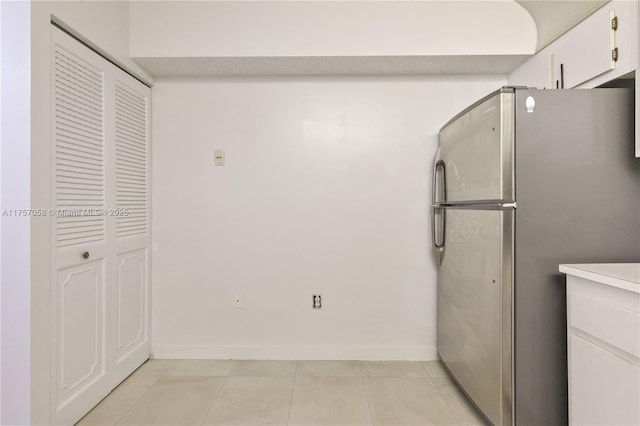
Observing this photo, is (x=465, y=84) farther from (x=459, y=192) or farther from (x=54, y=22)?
(x=54, y=22)

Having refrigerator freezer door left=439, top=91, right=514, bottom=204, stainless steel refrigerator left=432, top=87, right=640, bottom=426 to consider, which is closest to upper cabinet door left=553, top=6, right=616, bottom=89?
stainless steel refrigerator left=432, top=87, right=640, bottom=426

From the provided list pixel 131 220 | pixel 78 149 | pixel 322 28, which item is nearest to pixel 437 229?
pixel 322 28

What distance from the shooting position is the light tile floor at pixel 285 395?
5.97 ft

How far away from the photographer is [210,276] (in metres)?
2.53

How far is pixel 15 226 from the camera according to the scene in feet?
4.71

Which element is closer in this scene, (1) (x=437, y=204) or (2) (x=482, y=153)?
(2) (x=482, y=153)

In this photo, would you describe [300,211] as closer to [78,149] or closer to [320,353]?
[320,353]

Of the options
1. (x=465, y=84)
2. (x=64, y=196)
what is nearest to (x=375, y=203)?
(x=465, y=84)

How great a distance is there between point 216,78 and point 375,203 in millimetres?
1548

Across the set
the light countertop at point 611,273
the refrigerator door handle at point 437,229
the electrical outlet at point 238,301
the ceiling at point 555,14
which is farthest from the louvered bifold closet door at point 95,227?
the ceiling at point 555,14

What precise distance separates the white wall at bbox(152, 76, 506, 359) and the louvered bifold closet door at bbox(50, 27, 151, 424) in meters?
0.23

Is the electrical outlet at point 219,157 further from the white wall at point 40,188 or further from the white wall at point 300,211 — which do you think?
the white wall at point 40,188

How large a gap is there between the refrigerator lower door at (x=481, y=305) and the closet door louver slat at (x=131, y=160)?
2131mm

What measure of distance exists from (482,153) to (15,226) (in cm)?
220
